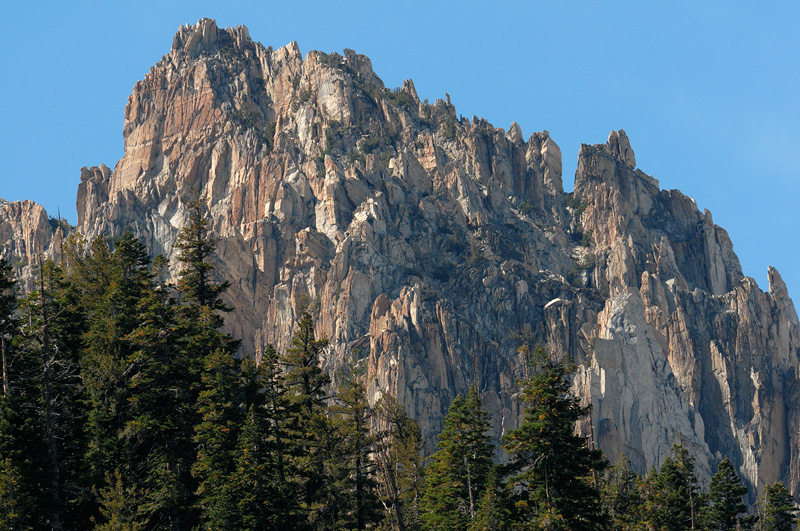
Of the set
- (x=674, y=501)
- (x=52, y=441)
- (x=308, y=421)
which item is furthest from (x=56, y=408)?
(x=674, y=501)

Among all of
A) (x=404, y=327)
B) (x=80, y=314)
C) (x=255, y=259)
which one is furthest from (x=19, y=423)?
(x=255, y=259)

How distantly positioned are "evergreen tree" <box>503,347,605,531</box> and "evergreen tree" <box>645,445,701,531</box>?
736 inches

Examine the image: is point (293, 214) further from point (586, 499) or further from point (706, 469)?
point (586, 499)

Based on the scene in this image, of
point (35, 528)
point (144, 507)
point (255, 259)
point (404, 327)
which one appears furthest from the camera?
point (255, 259)

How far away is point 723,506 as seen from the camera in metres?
77.5

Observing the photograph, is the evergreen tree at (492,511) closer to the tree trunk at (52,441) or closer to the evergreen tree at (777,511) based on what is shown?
the tree trunk at (52,441)

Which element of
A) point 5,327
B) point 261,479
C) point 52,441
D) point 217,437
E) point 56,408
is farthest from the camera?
point 217,437

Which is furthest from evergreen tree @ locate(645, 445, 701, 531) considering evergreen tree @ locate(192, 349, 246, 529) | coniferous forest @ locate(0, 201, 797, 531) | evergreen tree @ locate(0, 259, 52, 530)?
evergreen tree @ locate(0, 259, 52, 530)

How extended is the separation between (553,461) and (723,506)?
2535cm

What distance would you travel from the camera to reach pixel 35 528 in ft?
167

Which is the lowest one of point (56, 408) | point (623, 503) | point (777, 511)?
point (777, 511)

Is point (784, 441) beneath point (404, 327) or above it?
beneath

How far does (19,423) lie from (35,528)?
4906 mm

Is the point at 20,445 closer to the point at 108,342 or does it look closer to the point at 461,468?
the point at 108,342
